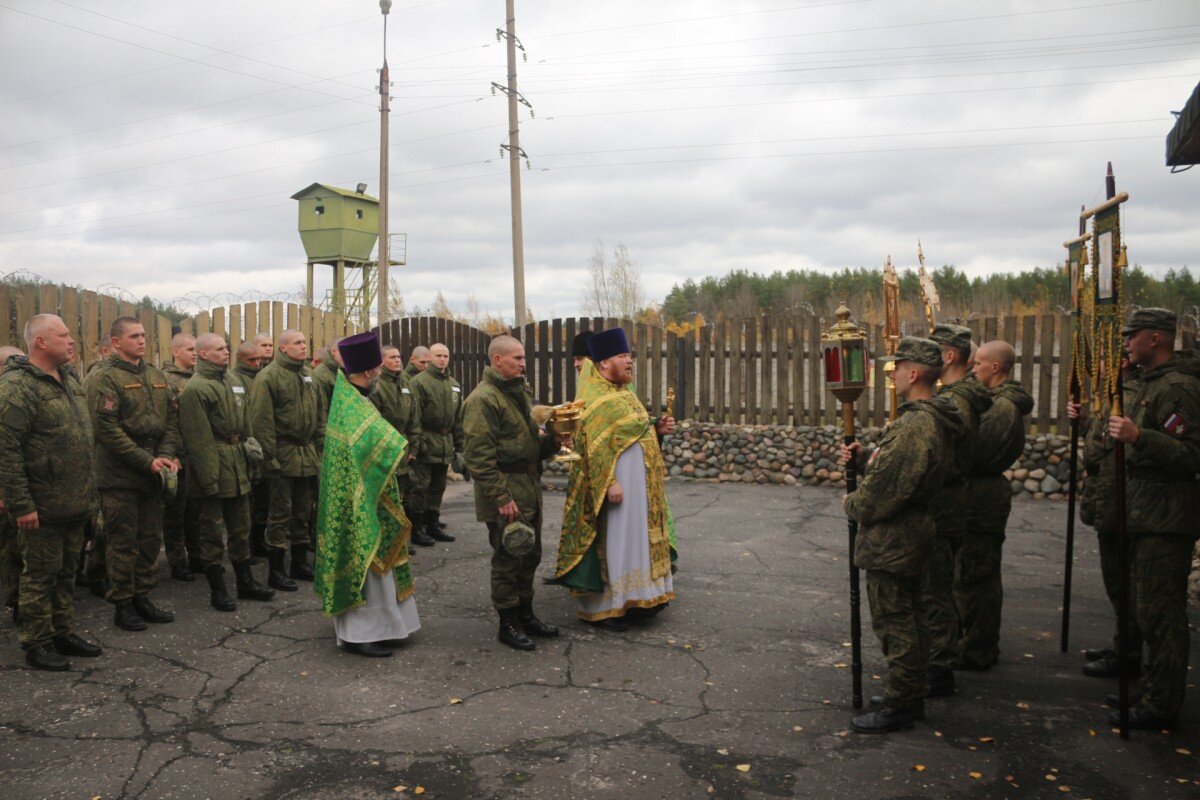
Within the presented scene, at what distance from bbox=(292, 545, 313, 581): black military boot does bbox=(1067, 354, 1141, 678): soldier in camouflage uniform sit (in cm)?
586

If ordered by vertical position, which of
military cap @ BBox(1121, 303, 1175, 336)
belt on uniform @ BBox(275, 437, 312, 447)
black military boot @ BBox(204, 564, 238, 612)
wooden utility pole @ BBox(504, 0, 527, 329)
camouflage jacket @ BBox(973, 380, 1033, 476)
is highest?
wooden utility pole @ BBox(504, 0, 527, 329)

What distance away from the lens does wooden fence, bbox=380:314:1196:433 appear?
38.1ft

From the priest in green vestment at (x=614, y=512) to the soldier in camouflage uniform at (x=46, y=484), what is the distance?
311cm

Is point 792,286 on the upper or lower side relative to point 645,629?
upper

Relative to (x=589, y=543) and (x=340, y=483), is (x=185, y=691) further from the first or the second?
(x=589, y=543)

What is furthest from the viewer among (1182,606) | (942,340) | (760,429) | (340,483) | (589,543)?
(760,429)

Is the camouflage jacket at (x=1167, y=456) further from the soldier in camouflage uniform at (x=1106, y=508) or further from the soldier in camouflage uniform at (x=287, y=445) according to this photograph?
the soldier in camouflage uniform at (x=287, y=445)

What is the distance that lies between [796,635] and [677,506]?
16.6ft

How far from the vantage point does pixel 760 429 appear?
1296 cm

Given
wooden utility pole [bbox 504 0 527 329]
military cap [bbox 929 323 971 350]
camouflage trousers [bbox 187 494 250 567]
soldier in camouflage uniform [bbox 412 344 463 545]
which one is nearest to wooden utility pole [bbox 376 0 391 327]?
wooden utility pole [bbox 504 0 527 329]

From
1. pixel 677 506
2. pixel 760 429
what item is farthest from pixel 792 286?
pixel 677 506

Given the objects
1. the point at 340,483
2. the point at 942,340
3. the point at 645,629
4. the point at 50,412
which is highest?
the point at 942,340

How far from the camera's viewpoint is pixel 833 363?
4828mm

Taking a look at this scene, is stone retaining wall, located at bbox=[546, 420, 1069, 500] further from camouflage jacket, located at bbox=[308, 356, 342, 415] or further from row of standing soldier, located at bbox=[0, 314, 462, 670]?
camouflage jacket, located at bbox=[308, 356, 342, 415]
